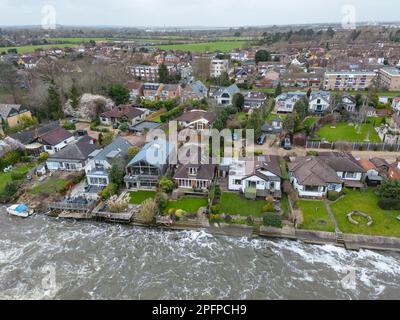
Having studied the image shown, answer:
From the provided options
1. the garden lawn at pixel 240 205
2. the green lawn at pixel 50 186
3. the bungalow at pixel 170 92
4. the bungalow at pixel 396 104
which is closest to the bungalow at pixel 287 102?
the bungalow at pixel 396 104

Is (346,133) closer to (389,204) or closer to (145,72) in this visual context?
(389,204)

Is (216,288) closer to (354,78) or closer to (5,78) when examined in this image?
(5,78)

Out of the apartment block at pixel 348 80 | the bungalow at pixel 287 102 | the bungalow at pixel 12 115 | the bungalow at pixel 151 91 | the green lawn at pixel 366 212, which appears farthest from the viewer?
the apartment block at pixel 348 80

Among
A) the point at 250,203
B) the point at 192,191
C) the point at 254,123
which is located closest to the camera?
the point at 250,203

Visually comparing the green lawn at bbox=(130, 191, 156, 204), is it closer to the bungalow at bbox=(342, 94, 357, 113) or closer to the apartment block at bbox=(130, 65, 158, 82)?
the bungalow at bbox=(342, 94, 357, 113)

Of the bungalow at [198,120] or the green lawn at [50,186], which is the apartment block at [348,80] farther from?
the green lawn at [50,186]

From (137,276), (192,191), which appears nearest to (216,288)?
(137,276)

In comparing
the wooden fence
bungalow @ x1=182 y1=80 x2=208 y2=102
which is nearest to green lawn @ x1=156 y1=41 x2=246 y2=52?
bungalow @ x1=182 y1=80 x2=208 y2=102
